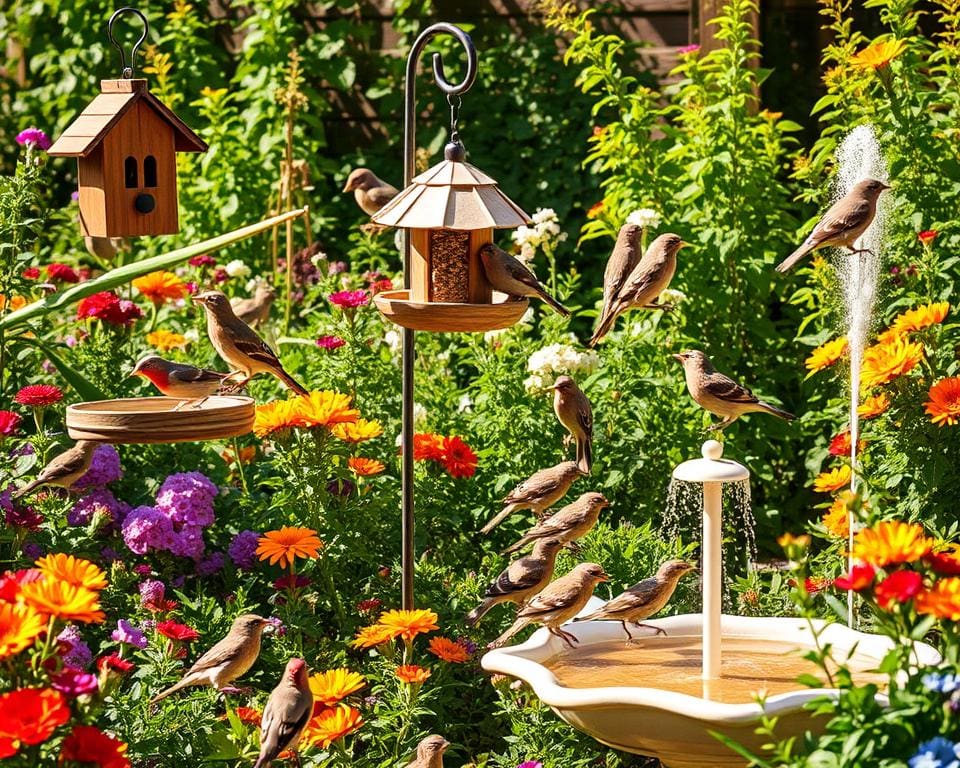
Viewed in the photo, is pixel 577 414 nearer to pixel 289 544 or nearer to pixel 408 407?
pixel 408 407

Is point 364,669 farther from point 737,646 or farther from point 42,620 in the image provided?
point 42,620

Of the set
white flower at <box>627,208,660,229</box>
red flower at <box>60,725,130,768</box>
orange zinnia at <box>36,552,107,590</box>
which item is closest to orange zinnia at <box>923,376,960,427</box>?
white flower at <box>627,208,660,229</box>

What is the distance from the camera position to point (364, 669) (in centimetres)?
421

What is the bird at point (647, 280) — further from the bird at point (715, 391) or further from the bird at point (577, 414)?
the bird at point (715, 391)

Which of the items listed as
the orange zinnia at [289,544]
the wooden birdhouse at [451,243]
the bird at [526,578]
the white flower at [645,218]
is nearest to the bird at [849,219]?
the wooden birdhouse at [451,243]

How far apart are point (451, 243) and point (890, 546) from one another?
1.73 metres

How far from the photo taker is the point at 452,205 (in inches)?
145

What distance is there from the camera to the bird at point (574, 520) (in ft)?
12.7

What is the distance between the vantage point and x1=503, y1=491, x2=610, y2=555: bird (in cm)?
388

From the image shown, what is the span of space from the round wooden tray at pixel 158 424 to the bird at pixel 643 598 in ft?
3.48

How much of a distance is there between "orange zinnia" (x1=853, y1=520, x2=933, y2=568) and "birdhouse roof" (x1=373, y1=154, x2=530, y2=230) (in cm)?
149

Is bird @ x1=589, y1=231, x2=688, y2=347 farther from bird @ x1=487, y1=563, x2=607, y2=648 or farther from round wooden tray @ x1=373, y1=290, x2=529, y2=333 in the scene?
bird @ x1=487, y1=563, x2=607, y2=648

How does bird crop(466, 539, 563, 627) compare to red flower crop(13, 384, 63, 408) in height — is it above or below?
below

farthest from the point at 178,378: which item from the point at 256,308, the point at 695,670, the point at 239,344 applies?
the point at 256,308
